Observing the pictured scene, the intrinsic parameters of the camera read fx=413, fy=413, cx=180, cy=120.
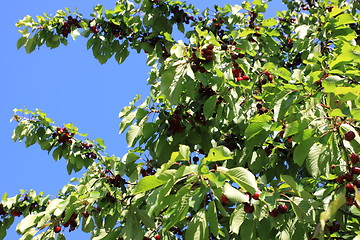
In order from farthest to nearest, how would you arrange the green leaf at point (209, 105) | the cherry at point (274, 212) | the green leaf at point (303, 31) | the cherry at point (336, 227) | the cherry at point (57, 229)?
the green leaf at point (303, 31) → the cherry at point (57, 229) → the green leaf at point (209, 105) → the cherry at point (336, 227) → the cherry at point (274, 212)

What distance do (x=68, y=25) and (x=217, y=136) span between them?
1.95 metres

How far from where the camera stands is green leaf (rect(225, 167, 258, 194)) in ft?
5.37

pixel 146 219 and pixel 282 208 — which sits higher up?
pixel 146 219

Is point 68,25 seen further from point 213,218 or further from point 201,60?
point 213,218

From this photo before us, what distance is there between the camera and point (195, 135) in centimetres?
290

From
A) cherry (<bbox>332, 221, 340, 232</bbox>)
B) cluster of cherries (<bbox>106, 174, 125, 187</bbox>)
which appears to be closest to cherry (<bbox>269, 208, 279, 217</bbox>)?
cherry (<bbox>332, 221, 340, 232</bbox>)

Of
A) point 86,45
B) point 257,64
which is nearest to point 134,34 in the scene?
point 86,45

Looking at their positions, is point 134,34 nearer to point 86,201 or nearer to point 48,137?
point 48,137

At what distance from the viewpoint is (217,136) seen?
128 inches

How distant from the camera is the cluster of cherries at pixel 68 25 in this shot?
4.07m

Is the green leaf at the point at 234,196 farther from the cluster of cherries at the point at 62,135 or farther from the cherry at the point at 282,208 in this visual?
the cluster of cherries at the point at 62,135

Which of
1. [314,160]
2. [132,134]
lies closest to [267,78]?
[132,134]

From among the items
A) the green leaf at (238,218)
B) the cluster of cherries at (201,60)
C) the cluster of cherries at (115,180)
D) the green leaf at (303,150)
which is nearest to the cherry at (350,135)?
the green leaf at (303,150)

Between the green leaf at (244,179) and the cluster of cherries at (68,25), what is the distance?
9.61 ft
